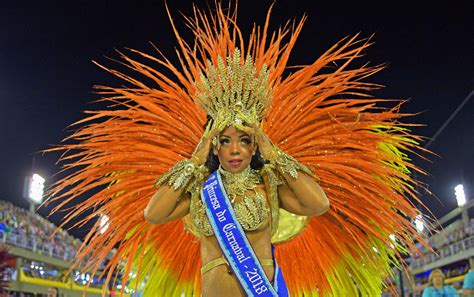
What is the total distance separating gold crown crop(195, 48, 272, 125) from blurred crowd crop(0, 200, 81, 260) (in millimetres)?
17837

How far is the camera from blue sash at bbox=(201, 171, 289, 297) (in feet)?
9.82

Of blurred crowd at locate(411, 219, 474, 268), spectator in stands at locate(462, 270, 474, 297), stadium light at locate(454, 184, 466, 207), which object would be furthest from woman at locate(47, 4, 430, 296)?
stadium light at locate(454, 184, 466, 207)

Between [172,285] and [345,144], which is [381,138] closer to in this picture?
[345,144]

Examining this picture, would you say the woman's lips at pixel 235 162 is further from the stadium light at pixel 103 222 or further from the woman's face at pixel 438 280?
the woman's face at pixel 438 280

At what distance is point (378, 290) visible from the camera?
3.67 metres

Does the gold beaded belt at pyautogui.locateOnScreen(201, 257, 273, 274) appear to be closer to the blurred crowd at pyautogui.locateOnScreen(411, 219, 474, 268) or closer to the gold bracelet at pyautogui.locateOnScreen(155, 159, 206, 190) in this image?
the gold bracelet at pyautogui.locateOnScreen(155, 159, 206, 190)

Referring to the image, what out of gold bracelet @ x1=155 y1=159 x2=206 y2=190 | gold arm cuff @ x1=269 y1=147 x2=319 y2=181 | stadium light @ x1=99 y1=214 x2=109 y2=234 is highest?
gold arm cuff @ x1=269 y1=147 x2=319 y2=181

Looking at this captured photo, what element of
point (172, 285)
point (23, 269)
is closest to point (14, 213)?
point (23, 269)

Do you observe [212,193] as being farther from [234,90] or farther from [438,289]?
[438,289]

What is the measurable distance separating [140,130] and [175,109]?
0.30 m

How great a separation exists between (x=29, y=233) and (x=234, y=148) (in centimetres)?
2444

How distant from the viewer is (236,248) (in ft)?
9.98

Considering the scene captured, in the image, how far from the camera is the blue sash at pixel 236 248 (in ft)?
9.82

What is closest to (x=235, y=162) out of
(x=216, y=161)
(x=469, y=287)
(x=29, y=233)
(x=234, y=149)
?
(x=234, y=149)
